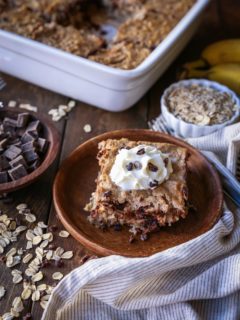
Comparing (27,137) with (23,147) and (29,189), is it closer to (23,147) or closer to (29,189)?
(23,147)

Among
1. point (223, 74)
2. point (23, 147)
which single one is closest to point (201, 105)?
point (223, 74)

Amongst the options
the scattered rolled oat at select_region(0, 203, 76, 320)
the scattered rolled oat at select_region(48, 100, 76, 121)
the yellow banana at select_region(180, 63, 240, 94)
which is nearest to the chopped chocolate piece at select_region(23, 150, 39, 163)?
the scattered rolled oat at select_region(0, 203, 76, 320)

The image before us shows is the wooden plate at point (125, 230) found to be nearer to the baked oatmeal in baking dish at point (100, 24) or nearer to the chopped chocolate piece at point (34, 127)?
the chopped chocolate piece at point (34, 127)

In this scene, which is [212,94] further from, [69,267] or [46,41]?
[69,267]

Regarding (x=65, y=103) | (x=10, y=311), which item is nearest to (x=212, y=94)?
(x=65, y=103)

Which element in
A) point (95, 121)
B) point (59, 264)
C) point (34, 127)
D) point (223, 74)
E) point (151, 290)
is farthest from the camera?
point (223, 74)

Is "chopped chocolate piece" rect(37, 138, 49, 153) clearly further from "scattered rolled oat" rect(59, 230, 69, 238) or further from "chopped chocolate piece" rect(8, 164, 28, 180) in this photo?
"scattered rolled oat" rect(59, 230, 69, 238)
